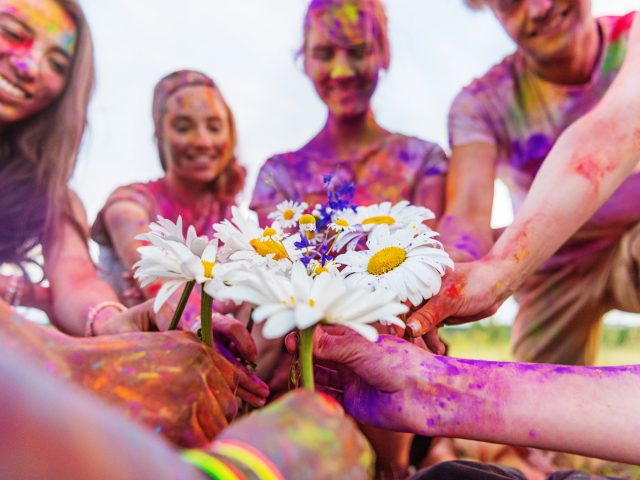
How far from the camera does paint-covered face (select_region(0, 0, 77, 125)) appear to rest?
1.78 metres

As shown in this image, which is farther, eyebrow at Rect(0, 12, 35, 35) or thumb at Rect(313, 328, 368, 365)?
eyebrow at Rect(0, 12, 35, 35)

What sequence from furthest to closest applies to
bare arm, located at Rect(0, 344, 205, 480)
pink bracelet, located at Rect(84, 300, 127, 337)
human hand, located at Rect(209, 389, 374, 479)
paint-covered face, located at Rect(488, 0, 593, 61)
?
paint-covered face, located at Rect(488, 0, 593, 61)
pink bracelet, located at Rect(84, 300, 127, 337)
human hand, located at Rect(209, 389, 374, 479)
bare arm, located at Rect(0, 344, 205, 480)

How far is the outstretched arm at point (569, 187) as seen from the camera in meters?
1.04

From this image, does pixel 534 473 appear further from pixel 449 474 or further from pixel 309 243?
pixel 309 243

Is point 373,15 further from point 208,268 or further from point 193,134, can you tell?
point 208,268

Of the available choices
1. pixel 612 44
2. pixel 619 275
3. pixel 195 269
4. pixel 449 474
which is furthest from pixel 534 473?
pixel 195 269

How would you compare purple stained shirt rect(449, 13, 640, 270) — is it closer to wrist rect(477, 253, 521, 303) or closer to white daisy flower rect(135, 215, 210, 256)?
wrist rect(477, 253, 521, 303)

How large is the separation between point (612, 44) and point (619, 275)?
581mm

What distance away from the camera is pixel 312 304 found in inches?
20.6

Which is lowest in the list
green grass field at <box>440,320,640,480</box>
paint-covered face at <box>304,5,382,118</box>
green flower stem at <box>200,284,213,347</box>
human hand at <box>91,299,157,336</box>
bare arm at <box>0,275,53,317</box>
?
green grass field at <box>440,320,640,480</box>

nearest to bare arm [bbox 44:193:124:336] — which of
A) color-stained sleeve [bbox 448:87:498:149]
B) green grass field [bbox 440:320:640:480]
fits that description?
color-stained sleeve [bbox 448:87:498:149]

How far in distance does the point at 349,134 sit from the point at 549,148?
54cm

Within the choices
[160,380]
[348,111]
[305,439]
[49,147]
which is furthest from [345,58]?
[305,439]

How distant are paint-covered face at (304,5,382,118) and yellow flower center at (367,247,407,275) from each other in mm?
1151
